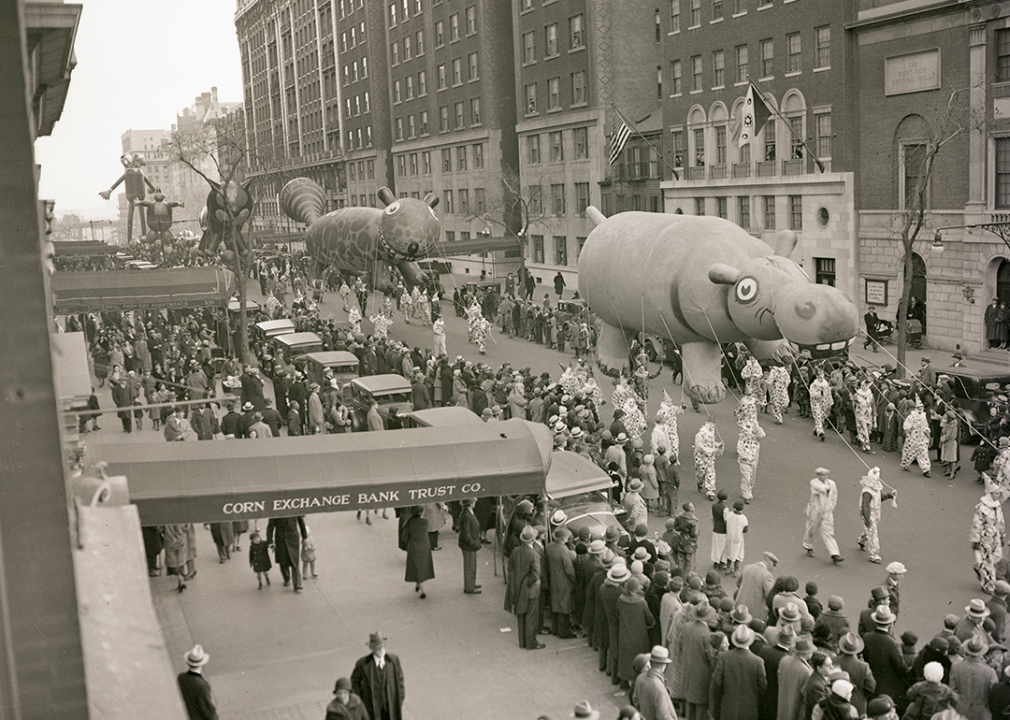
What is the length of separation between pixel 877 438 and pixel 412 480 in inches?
519

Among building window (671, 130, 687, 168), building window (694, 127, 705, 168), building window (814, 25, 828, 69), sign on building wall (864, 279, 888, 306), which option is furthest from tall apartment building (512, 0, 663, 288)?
sign on building wall (864, 279, 888, 306)

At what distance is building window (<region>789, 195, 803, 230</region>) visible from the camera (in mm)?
40156

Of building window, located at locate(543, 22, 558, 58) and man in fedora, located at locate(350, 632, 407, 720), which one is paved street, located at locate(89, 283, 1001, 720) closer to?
man in fedora, located at locate(350, 632, 407, 720)

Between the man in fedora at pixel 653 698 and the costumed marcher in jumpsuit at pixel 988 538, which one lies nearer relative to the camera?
the man in fedora at pixel 653 698

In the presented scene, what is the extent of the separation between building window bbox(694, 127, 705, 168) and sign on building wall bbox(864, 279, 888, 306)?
11.9 metres

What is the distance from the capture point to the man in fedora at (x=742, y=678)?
32.8 ft

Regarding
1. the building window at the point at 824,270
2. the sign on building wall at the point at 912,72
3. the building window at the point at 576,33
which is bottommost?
the building window at the point at 824,270

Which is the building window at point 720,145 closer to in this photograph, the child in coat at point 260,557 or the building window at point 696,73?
the building window at point 696,73

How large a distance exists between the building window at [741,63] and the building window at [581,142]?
488 inches

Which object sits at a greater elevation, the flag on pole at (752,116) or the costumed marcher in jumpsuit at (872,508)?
the flag on pole at (752,116)

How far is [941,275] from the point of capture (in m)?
33.6

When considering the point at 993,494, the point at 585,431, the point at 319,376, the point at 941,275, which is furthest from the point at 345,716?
the point at 941,275

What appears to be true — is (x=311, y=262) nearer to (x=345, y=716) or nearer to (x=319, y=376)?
(x=319, y=376)

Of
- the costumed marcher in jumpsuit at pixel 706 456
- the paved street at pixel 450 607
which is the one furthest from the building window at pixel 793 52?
the costumed marcher in jumpsuit at pixel 706 456
